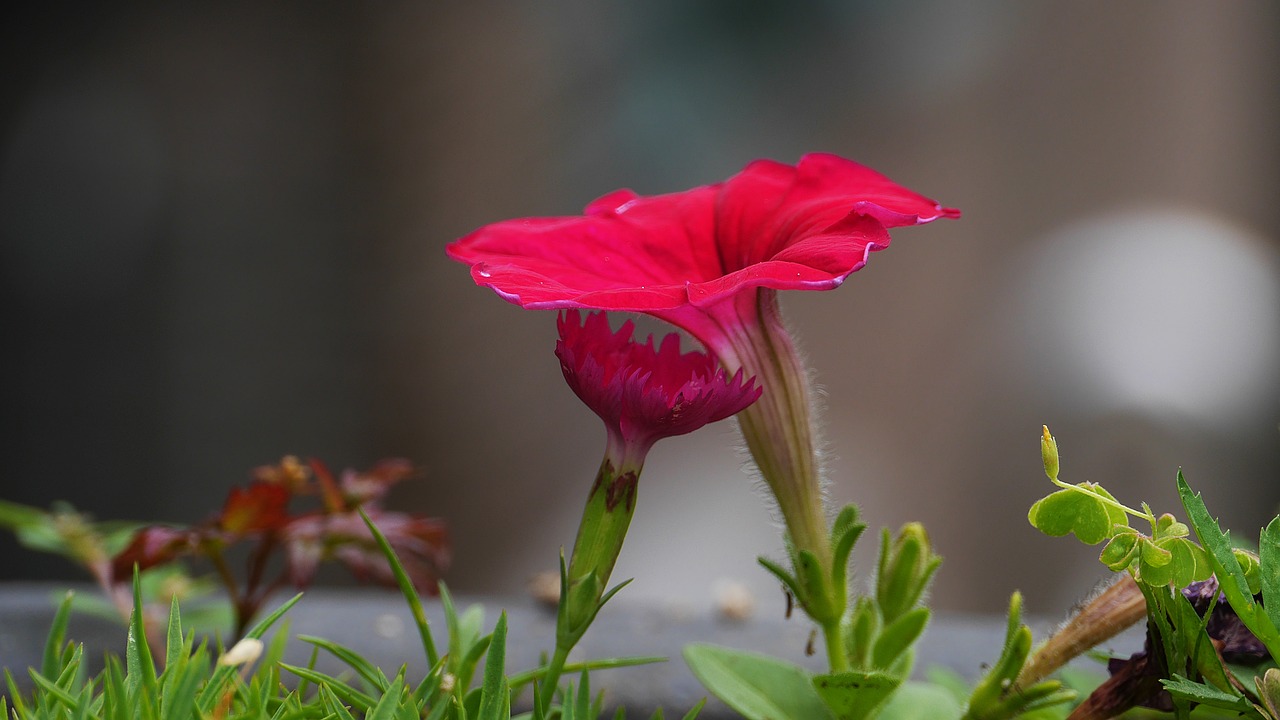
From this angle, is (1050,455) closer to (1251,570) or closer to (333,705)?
(1251,570)

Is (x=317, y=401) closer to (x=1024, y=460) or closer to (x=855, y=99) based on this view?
(x=855, y=99)

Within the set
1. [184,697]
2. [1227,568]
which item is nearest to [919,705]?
[1227,568]

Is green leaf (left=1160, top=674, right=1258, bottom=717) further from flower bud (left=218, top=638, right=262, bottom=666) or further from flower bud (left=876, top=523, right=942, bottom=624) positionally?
flower bud (left=218, top=638, right=262, bottom=666)

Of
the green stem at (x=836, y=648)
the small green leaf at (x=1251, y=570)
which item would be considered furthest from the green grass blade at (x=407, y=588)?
the small green leaf at (x=1251, y=570)

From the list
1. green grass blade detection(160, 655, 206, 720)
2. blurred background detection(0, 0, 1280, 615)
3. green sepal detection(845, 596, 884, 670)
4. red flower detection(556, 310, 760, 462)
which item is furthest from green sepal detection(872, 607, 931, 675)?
blurred background detection(0, 0, 1280, 615)

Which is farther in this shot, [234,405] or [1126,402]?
[1126,402]

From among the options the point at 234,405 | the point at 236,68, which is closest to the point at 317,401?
the point at 234,405

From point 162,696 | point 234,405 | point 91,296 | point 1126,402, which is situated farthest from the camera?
point 1126,402
